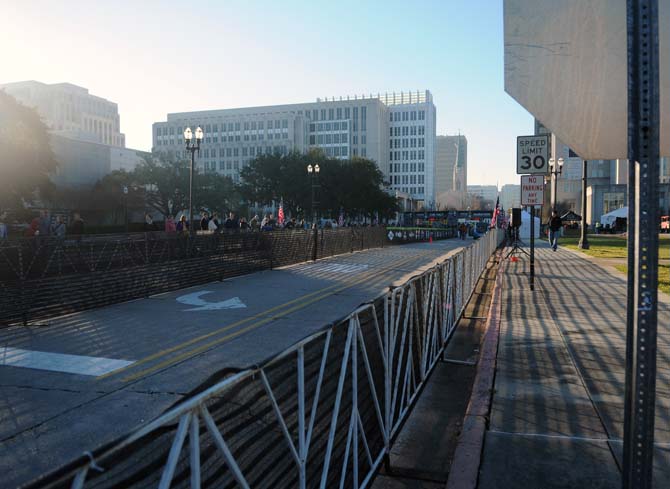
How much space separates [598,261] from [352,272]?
1070 cm

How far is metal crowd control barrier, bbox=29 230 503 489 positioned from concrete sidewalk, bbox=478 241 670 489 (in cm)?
94

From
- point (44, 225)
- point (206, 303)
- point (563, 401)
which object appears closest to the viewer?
point (563, 401)

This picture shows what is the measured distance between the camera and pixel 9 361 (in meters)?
8.18

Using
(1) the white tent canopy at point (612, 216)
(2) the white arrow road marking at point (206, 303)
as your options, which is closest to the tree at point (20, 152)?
(2) the white arrow road marking at point (206, 303)

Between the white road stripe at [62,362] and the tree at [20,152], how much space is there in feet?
135

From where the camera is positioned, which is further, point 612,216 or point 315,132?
point 315,132

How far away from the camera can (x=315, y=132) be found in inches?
6511

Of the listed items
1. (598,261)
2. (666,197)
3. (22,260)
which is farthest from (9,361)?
(666,197)

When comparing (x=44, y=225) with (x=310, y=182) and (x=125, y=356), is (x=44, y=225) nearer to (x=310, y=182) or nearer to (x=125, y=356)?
(x=125, y=356)

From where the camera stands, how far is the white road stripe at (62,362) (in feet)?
25.4

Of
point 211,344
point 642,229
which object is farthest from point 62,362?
point 642,229

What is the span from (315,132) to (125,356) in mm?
160223

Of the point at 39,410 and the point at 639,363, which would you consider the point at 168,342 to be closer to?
the point at 39,410

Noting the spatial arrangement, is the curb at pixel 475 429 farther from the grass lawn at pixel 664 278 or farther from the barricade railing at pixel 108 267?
the barricade railing at pixel 108 267
